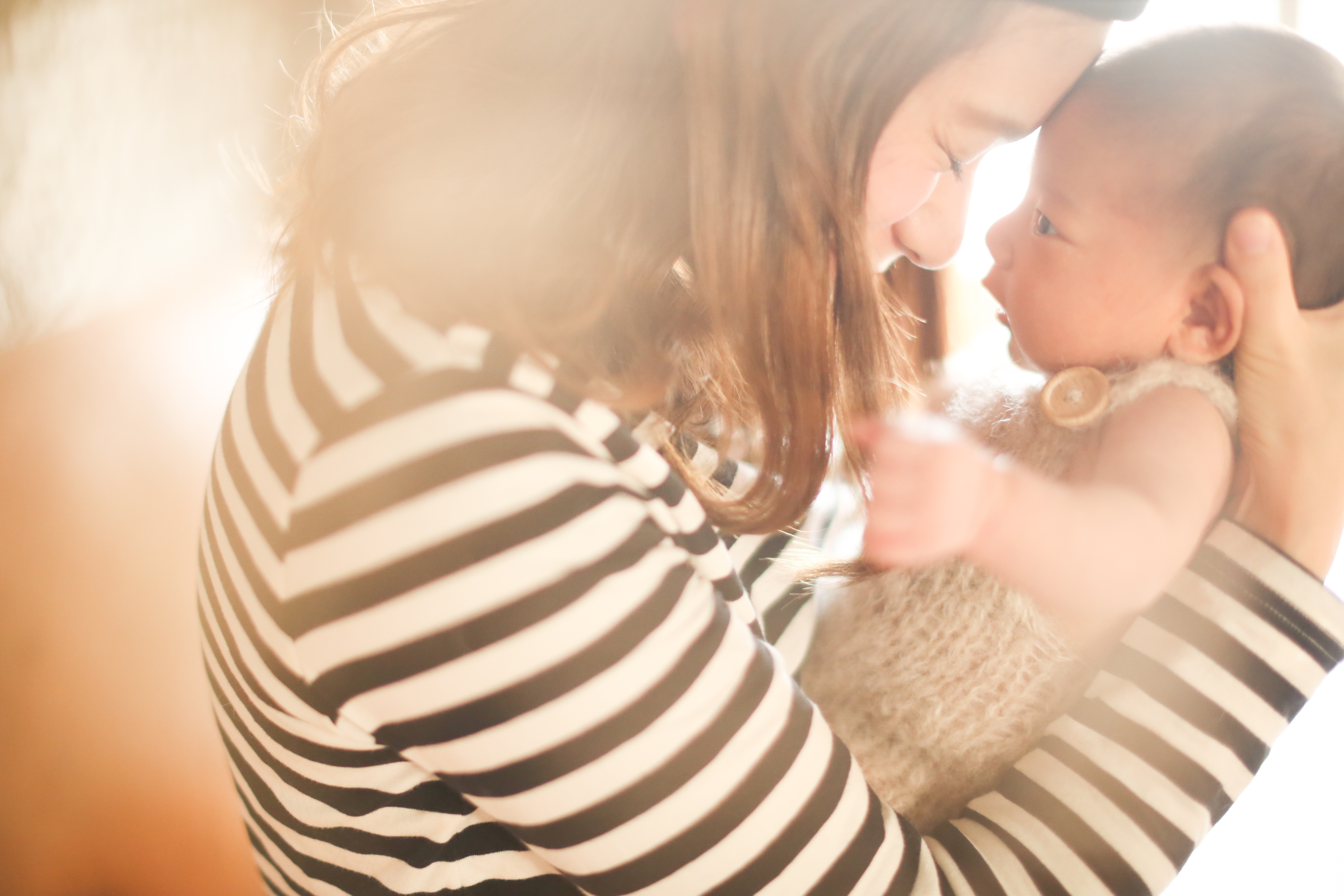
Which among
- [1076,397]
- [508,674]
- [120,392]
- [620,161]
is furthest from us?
[120,392]

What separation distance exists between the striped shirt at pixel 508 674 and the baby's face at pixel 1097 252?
14.5 inches

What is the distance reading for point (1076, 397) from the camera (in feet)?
2.23

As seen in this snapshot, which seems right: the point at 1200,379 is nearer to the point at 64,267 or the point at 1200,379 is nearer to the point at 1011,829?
the point at 1011,829

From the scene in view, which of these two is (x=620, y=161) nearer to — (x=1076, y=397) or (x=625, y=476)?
(x=625, y=476)

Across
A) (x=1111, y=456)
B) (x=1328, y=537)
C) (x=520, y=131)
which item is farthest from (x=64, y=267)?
(x=1328, y=537)

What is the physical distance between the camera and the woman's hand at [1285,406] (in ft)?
1.88

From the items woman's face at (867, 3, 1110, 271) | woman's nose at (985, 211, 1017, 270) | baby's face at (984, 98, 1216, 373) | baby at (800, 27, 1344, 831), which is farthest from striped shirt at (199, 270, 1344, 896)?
woman's nose at (985, 211, 1017, 270)

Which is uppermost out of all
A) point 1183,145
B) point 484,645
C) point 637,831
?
point 1183,145

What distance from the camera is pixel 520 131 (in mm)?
451

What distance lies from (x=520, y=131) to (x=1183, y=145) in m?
0.56

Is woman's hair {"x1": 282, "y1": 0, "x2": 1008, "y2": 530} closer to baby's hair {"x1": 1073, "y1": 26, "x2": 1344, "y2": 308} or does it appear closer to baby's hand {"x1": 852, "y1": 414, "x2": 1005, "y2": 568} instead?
baby's hand {"x1": 852, "y1": 414, "x2": 1005, "y2": 568}

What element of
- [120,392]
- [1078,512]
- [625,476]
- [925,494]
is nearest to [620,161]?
[625,476]

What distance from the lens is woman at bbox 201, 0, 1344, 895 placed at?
361 millimetres

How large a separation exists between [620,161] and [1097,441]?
1.56 ft
